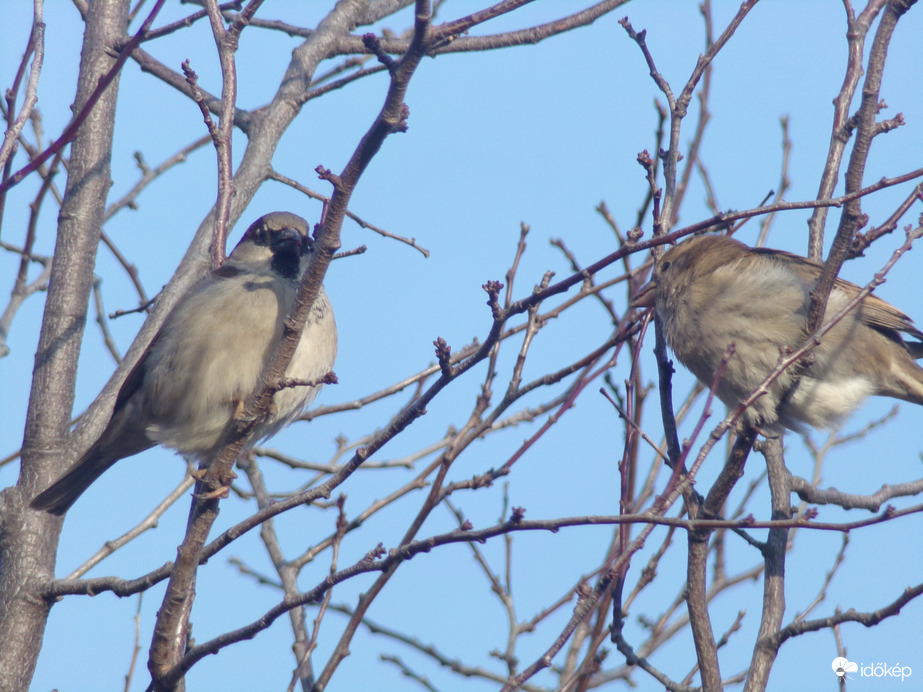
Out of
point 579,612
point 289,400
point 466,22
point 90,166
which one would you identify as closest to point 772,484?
point 579,612

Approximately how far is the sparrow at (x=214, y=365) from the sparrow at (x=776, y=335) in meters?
1.73

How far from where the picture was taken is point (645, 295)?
4.92 meters

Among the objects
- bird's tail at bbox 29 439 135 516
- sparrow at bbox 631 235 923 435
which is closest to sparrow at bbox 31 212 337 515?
bird's tail at bbox 29 439 135 516

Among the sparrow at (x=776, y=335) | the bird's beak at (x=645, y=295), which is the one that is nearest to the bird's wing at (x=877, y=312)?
the sparrow at (x=776, y=335)

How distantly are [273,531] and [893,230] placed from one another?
3.59 m

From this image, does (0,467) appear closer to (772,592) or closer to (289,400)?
(289,400)

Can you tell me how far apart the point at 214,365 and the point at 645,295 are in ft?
7.43

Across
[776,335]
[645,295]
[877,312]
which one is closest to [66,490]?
[645,295]

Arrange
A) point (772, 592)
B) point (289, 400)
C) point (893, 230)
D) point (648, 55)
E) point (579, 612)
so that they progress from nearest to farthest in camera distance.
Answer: point (579, 612)
point (893, 230)
point (772, 592)
point (648, 55)
point (289, 400)

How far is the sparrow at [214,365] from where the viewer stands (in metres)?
4.18

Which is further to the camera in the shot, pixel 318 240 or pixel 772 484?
pixel 772 484

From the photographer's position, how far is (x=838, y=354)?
4387mm

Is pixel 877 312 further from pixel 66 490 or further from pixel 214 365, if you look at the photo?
pixel 66 490

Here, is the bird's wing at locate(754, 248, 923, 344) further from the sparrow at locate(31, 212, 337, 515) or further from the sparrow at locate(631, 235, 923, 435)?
the sparrow at locate(31, 212, 337, 515)
